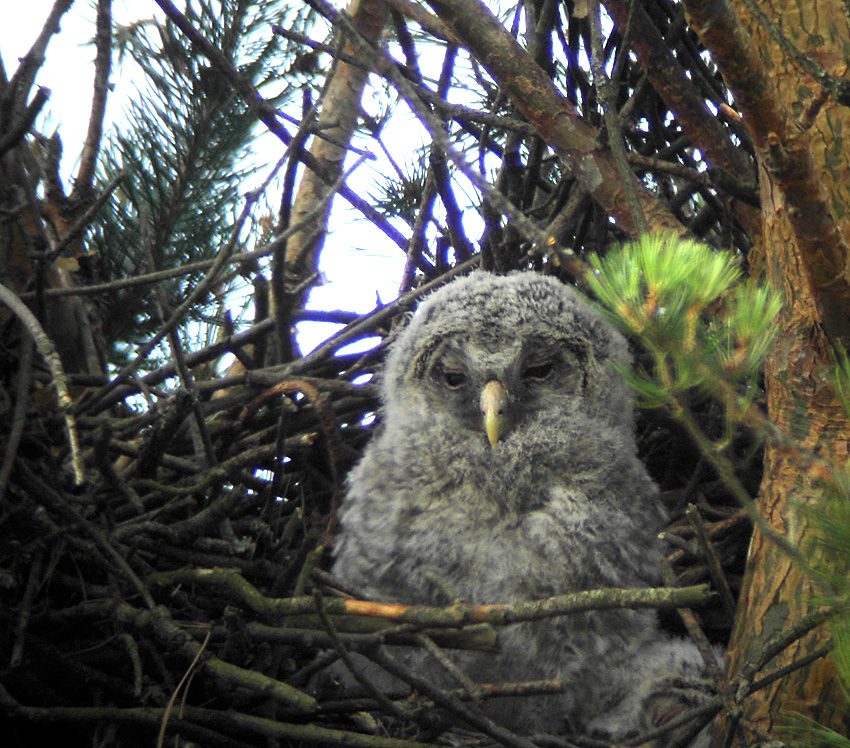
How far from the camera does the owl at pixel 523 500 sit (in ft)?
6.68

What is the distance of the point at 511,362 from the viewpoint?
2.29 meters

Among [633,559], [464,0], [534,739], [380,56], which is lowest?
[534,739]

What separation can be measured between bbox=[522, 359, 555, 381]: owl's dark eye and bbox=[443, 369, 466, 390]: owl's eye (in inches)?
6.2

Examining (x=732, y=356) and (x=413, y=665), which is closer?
(x=732, y=356)

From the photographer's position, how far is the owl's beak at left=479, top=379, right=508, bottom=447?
2.18 m

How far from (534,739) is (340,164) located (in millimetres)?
2102

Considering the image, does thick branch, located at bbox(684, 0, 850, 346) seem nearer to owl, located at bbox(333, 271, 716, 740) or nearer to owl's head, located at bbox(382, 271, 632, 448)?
owl, located at bbox(333, 271, 716, 740)

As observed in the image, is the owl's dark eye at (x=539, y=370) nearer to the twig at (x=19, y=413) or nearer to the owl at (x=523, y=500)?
the owl at (x=523, y=500)

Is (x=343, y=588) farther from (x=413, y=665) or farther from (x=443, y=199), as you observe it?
(x=443, y=199)

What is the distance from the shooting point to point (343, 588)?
5.59ft

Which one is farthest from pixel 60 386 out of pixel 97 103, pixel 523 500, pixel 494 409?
pixel 97 103

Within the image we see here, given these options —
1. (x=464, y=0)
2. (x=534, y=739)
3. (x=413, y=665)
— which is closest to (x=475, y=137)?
(x=464, y=0)


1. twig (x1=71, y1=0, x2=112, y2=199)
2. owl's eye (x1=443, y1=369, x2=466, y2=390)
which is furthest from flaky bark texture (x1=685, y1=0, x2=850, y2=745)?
twig (x1=71, y1=0, x2=112, y2=199)

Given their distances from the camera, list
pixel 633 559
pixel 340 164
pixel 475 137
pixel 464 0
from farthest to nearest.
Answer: pixel 340 164 → pixel 475 137 → pixel 633 559 → pixel 464 0
